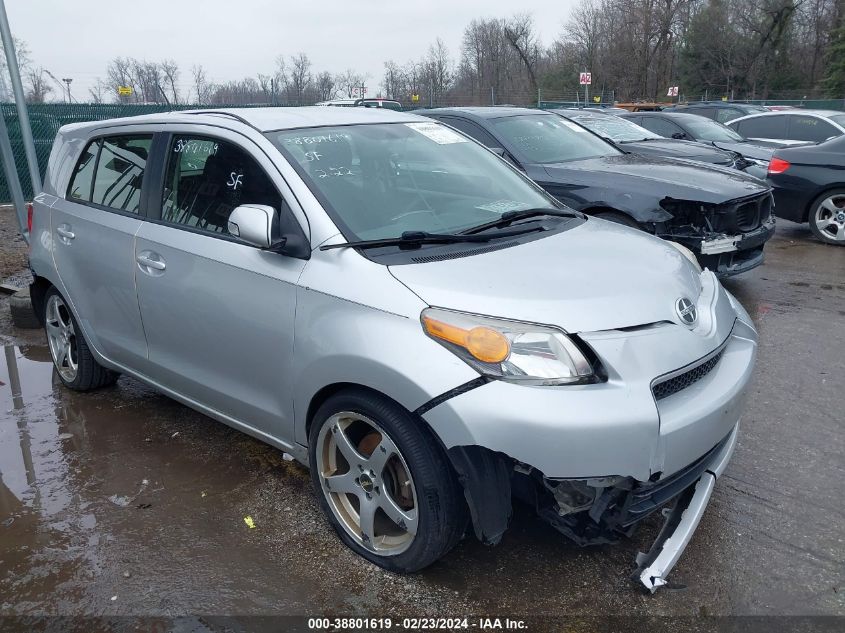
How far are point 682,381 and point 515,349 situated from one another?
2.21 feet

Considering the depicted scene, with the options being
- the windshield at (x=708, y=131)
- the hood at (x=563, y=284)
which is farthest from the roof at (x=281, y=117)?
the windshield at (x=708, y=131)

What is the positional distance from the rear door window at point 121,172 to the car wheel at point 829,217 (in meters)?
8.15

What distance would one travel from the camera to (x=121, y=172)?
412cm

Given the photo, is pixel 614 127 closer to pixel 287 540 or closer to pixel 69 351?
pixel 69 351

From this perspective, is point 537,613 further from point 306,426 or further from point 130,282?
point 130,282

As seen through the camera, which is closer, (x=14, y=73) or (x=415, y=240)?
(x=415, y=240)

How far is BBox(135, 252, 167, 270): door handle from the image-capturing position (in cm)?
364

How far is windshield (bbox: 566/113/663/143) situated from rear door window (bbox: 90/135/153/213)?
715 cm

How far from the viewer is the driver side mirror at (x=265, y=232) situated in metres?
2.97

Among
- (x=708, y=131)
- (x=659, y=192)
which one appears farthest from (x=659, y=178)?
(x=708, y=131)

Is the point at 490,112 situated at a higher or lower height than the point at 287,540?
higher

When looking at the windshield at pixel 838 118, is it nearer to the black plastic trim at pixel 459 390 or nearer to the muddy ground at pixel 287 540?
the muddy ground at pixel 287 540

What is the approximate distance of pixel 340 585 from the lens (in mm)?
2850

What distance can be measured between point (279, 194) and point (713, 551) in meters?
2.38
